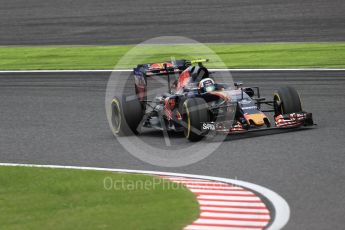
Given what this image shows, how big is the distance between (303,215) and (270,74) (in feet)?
41.5

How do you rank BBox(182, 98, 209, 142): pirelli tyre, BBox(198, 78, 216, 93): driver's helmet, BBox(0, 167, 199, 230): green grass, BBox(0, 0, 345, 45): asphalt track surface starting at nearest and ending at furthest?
BBox(0, 167, 199, 230): green grass < BBox(182, 98, 209, 142): pirelli tyre < BBox(198, 78, 216, 93): driver's helmet < BBox(0, 0, 345, 45): asphalt track surface

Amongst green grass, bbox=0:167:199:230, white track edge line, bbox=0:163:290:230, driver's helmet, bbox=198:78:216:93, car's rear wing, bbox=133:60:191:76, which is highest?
car's rear wing, bbox=133:60:191:76

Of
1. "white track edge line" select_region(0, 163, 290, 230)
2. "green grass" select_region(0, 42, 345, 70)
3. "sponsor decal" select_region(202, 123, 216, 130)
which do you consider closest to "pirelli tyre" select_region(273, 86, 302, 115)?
"sponsor decal" select_region(202, 123, 216, 130)

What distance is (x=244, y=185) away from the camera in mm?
11266

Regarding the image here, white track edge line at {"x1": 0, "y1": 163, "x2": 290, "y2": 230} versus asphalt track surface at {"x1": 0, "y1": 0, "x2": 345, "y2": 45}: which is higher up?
asphalt track surface at {"x1": 0, "y1": 0, "x2": 345, "y2": 45}

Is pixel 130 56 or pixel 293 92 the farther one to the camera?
pixel 130 56

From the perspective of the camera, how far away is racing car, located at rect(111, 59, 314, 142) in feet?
47.8

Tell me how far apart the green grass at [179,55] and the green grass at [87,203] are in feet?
38.4

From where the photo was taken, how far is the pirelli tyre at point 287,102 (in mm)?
15273


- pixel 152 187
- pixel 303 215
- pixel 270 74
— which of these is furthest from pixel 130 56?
pixel 303 215

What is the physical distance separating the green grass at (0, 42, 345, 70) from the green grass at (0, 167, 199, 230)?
1169 cm

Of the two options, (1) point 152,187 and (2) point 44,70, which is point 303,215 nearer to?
(1) point 152,187
